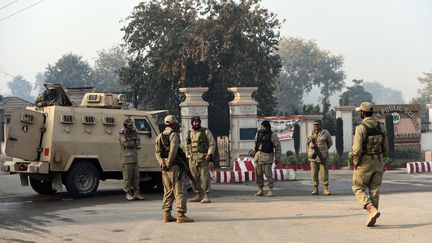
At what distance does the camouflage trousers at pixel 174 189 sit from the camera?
9.96 m

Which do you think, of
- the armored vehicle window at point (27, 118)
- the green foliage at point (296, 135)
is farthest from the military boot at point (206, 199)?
the green foliage at point (296, 135)

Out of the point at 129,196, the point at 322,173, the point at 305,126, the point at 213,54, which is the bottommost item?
the point at 129,196

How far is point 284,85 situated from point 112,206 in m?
76.7

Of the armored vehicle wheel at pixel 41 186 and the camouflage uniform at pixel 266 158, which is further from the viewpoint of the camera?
the armored vehicle wheel at pixel 41 186

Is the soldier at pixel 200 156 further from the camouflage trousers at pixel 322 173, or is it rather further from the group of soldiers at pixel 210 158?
the camouflage trousers at pixel 322 173

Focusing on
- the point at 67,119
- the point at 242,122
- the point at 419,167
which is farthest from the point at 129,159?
the point at 419,167

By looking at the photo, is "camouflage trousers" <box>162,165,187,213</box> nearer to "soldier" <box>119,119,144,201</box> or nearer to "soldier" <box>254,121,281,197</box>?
"soldier" <box>119,119,144,201</box>

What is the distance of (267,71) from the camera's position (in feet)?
105

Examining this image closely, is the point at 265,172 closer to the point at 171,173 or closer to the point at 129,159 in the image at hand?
the point at 129,159

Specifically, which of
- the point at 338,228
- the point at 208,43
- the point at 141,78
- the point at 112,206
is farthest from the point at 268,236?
the point at 141,78

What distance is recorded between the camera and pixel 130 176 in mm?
13773

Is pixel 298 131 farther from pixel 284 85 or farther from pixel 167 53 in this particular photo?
pixel 284 85

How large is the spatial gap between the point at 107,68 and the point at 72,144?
318ft

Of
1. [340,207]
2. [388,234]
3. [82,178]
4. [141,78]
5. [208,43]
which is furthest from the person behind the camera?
[141,78]
